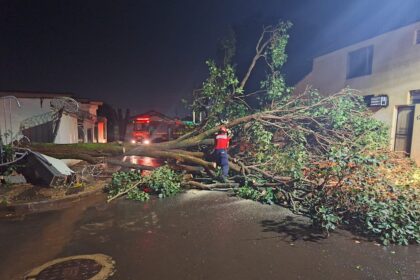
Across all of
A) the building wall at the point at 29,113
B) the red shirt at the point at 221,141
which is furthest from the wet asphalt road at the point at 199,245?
the building wall at the point at 29,113

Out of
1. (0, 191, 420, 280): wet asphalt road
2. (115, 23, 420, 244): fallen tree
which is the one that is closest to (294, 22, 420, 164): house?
(115, 23, 420, 244): fallen tree

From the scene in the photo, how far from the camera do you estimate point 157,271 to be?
3.93m

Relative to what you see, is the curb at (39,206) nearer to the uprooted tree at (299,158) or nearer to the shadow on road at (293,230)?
the uprooted tree at (299,158)

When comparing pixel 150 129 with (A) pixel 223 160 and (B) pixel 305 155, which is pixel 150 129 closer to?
(A) pixel 223 160

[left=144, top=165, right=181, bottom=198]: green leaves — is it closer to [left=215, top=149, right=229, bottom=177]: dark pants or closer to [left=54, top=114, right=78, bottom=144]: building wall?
Result: [left=215, top=149, right=229, bottom=177]: dark pants

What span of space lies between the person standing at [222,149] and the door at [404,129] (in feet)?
22.7

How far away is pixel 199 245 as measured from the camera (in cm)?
479

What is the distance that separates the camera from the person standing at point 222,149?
8.92m

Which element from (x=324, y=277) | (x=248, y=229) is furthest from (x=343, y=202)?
(x=324, y=277)

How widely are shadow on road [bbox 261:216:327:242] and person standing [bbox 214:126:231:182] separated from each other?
123 inches

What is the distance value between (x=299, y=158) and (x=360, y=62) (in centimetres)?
786

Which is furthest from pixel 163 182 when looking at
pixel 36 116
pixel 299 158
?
pixel 36 116

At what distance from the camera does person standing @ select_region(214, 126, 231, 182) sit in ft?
29.3

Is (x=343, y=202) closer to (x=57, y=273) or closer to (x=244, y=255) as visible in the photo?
(x=244, y=255)
